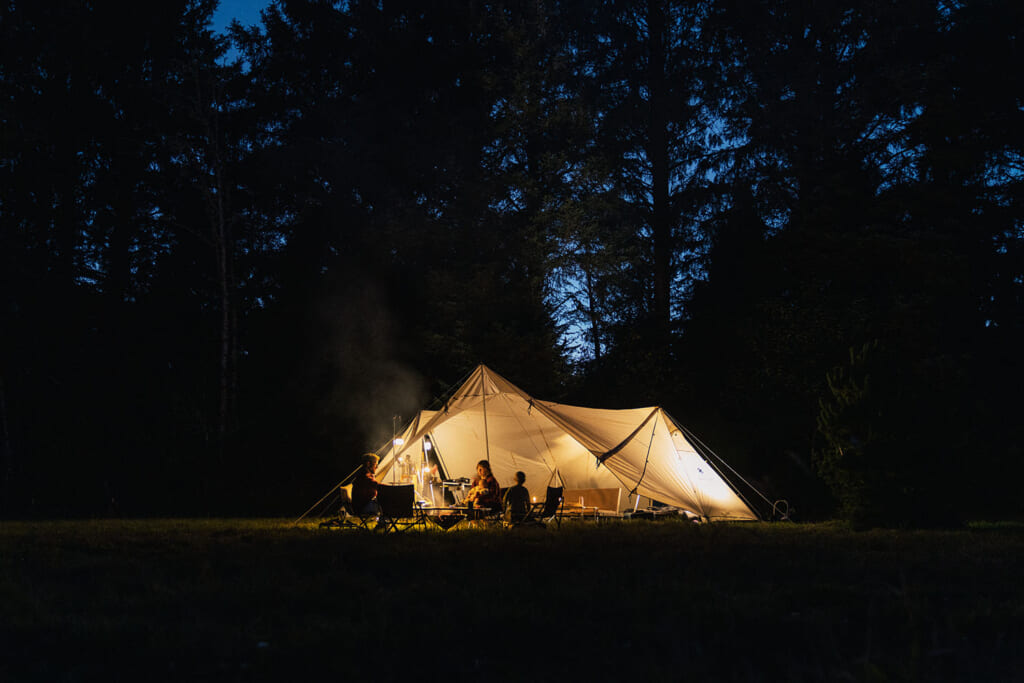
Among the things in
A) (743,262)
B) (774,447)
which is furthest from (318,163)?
(774,447)

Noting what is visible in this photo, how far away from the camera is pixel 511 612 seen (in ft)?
15.8

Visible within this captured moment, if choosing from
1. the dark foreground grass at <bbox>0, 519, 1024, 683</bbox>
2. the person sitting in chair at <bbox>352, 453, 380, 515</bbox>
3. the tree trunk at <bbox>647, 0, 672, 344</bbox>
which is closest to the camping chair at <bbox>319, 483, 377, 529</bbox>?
the person sitting in chair at <bbox>352, 453, 380, 515</bbox>

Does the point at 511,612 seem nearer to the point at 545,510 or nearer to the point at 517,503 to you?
the point at 545,510

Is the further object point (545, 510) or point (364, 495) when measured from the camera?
point (364, 495)

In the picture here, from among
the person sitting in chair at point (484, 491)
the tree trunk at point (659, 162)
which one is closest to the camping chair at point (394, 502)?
the person sitting in chair at point (484, 491)

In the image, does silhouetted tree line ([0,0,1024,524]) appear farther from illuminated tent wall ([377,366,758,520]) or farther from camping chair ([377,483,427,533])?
camping chair ([377,483,427,533])

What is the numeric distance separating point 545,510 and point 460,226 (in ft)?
28.7

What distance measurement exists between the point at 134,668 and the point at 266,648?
1.86 ft

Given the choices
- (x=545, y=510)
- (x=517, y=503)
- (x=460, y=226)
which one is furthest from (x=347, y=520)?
(x=460, y=226)

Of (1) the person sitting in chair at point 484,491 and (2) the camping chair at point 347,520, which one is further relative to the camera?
(1) the person sitting in chair at point 484,491

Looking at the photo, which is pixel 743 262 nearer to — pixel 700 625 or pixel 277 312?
pixel 277 312

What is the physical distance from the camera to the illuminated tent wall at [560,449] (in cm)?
1196

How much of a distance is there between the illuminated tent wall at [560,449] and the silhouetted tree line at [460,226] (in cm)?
264

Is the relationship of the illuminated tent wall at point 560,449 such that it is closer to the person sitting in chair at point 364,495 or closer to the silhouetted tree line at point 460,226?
the person sitting in chair at point 364,495
